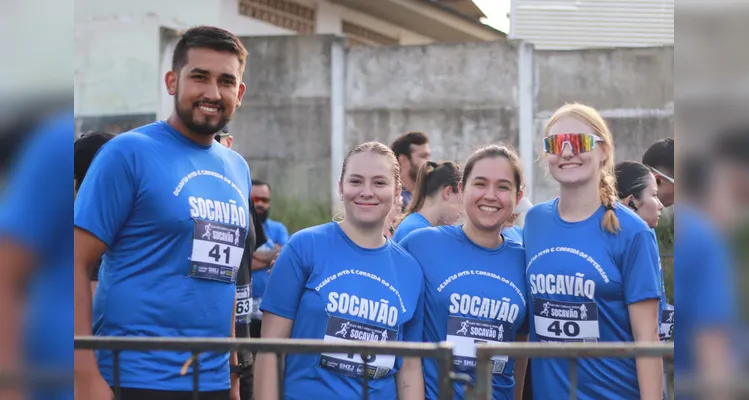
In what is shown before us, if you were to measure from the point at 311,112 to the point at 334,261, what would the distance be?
7.77 meters

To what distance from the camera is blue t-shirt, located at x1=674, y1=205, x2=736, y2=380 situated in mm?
1394

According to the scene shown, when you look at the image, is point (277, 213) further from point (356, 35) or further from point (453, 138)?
point (356, 35)

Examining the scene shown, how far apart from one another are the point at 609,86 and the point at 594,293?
7723 millimetres

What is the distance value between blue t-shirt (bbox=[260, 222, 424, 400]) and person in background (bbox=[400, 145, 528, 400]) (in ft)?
0.39

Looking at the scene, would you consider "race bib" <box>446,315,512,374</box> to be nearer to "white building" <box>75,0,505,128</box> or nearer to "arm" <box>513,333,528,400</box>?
"arm" <box>513,333,528,400</box>

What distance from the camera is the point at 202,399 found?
3246 mm

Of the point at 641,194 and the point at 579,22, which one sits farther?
the point at 579,22

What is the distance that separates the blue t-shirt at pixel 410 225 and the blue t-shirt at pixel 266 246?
1.08 m

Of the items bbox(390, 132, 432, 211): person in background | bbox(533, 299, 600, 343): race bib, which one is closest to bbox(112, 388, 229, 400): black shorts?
bbox(533, 299, 600, 343): race bib

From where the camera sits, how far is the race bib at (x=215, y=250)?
3184mm

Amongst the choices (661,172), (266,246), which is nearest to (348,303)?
(661,172)

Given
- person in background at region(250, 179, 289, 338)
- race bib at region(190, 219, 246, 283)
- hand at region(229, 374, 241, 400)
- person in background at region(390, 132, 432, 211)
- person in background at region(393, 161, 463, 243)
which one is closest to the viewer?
race bib at region(190, 219, 246, 283)

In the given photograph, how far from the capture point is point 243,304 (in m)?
5.08

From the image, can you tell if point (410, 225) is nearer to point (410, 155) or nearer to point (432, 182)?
point (432, 182)
